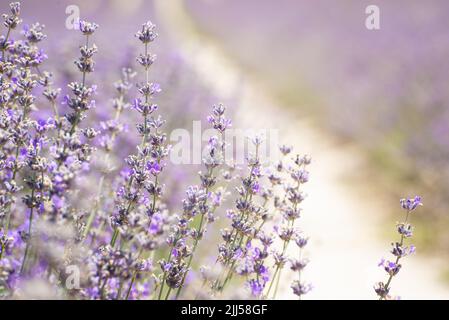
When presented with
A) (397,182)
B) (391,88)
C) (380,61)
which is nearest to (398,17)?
(380,61)

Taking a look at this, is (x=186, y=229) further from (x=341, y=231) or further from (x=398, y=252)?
(x=341, y=231)

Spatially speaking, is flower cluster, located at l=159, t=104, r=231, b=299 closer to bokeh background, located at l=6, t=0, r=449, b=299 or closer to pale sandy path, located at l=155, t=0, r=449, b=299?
pale sandy path, located at l=155, t=0, r=449, b=299

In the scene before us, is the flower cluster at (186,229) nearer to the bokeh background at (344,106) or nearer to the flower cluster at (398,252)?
the flower cluster at (398,252)

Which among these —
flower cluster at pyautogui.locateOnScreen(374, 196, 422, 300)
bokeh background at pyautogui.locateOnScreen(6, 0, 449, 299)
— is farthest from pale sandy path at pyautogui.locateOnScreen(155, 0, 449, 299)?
flower cluster at pyautogui.locateOnScreen(374, 196, 422, 300)

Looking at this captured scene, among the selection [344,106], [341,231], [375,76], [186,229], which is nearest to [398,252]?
[186,229]

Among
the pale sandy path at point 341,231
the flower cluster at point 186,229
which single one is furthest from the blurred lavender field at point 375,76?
the flower cluster at point 186,229
